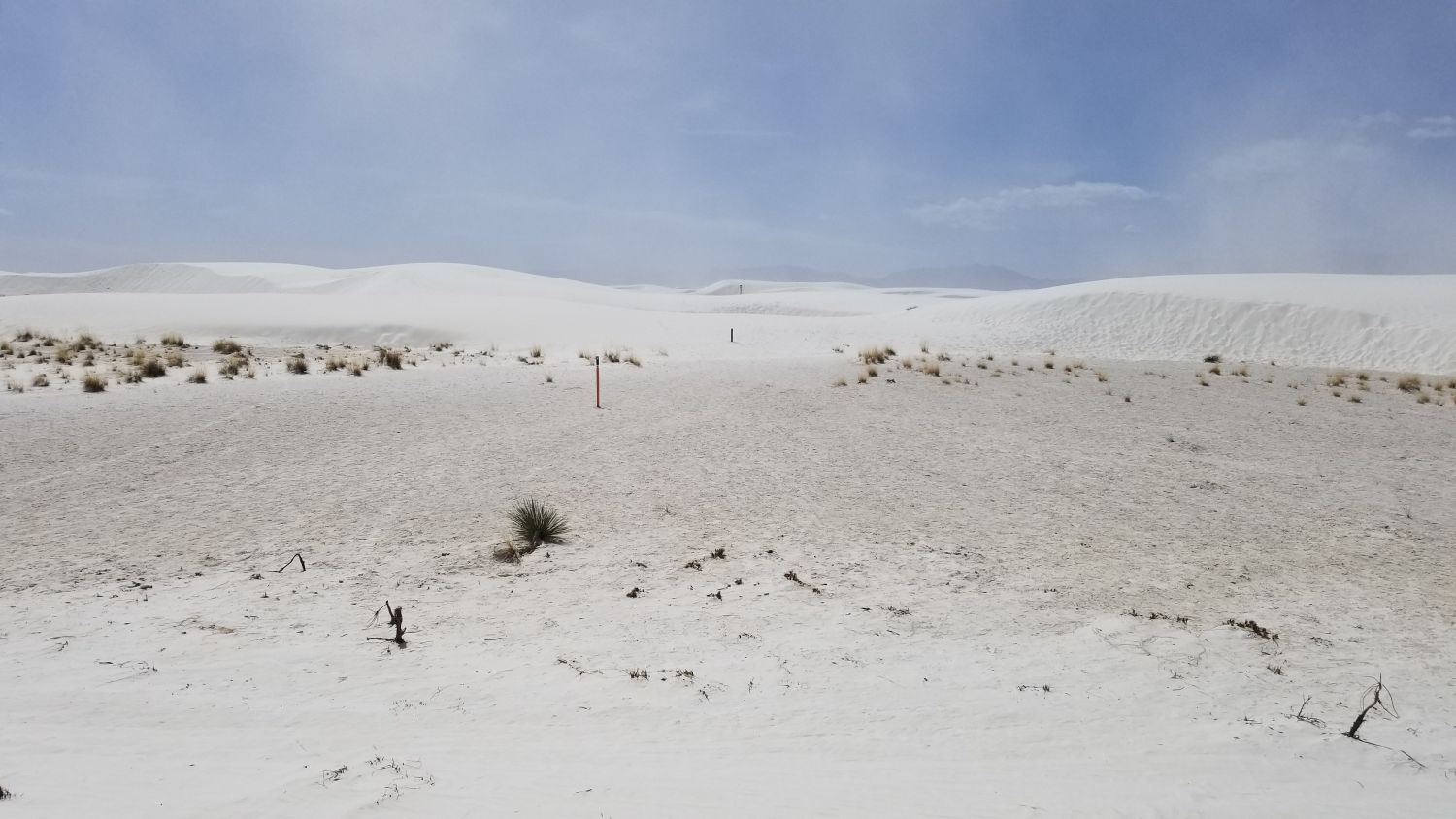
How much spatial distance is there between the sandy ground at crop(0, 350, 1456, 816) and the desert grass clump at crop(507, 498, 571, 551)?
0.91 ft

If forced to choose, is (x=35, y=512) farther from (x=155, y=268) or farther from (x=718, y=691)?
(x=155, y=268)

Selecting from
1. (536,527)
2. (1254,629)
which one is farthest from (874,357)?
(1254,629)

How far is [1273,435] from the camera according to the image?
12.1 meters

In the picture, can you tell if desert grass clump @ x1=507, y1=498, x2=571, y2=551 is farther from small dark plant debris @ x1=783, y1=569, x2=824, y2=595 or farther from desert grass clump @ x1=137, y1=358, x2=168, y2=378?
desert grass clump @ x1=137, y1=358, x2=168, y2=378

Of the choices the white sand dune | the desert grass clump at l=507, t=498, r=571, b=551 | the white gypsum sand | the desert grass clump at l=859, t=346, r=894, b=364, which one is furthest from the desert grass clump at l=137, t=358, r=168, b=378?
the desert grass clump at l=859, t=346, r=894, b=364

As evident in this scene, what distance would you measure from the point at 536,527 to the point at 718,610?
222 centimetres

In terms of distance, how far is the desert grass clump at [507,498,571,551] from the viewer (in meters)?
6.89

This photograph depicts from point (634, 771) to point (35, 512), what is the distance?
7471 mm

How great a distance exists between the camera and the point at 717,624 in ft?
17.3

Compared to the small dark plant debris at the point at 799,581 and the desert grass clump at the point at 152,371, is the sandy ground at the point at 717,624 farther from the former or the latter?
the desert grass clump at the point at 152,371

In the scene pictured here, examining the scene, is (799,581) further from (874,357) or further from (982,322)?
(982,322)

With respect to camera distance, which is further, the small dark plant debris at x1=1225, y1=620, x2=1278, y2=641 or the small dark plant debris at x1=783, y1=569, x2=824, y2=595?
the small dark plant debris at x1=783, y1=569, x2=824, y2=595

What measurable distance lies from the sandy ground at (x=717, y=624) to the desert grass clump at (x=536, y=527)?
276 millimetres

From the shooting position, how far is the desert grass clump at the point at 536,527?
271 inches
